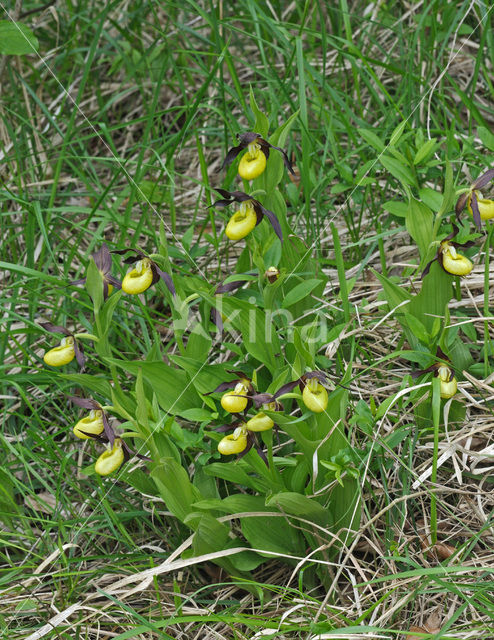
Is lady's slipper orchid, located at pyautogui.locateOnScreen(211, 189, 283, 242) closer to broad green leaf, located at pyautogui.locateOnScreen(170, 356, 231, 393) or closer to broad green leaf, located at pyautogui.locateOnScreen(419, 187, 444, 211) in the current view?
broad green leaf, located at pyautogui.locateOnScreen(170, 356, 231, 393)

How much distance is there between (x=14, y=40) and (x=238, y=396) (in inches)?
65.2

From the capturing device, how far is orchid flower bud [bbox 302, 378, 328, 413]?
1.45 meters

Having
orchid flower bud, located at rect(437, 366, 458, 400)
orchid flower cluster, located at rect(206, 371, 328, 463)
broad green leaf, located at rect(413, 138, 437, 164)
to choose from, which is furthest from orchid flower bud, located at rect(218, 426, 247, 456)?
broad green leaf, located at rect(413, 138, 437, 164)

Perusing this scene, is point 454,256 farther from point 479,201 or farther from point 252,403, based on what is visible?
point 252,403

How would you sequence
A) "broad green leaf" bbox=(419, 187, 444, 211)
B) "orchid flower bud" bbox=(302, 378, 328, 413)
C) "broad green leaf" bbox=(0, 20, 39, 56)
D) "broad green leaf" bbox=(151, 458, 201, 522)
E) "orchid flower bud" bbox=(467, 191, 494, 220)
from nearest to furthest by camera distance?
"orchid flower bud" bbox=(302, 378, 328, 413), "broad green leaf" bbox=(151, 458, 201, 522), "orchid flower bud" bbox=(467, 191, 494, 220), "broad green leaf" bbox=(419, 187, 444, 211), "broad green leaf" bbox=(0, 20, 39, 56)

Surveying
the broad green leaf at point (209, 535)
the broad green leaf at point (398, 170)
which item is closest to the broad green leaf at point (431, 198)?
the broad green leaf at point (398, 170)

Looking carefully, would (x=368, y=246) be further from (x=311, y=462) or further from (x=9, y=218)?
(x=9, y=218)

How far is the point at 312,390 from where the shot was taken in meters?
1.49

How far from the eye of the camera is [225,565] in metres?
1.72

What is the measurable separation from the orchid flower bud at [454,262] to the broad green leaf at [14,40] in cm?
156

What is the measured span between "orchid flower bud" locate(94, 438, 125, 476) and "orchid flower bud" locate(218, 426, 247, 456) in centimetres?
25

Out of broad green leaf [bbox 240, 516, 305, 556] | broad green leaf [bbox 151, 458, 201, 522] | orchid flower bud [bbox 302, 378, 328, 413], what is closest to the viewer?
orchid flower bud [bbox 302, 378, 328, 413]

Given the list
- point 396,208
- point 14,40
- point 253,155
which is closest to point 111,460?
point 253,155

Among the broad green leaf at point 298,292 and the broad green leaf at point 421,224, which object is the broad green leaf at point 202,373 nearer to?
the broad green leaf at point 298,292
